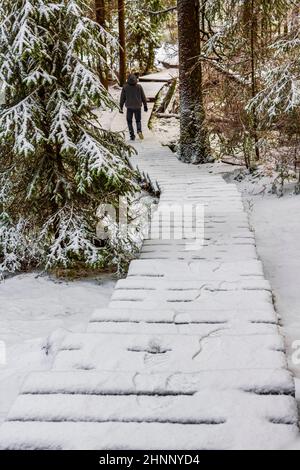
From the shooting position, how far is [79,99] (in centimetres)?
633

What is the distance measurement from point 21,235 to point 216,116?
6.37 meters

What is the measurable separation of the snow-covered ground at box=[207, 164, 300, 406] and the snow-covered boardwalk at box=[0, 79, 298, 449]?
66 cm

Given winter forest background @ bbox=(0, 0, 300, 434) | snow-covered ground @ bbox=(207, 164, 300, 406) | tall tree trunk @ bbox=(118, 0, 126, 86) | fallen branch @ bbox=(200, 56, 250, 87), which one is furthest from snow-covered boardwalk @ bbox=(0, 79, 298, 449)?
tall tree trunk @ bbox=(118, 0, 126, 86)

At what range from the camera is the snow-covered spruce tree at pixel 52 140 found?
620 cm

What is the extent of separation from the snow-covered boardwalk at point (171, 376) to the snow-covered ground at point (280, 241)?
2.15ft

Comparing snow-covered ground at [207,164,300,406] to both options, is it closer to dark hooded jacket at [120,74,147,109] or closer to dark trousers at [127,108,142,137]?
dark trousers at [127,108,142,137]

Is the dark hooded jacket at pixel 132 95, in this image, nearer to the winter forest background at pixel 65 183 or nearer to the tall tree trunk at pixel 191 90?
the tall tree trunk at pixel 191 90

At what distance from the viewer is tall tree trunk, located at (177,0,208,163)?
35.3ft

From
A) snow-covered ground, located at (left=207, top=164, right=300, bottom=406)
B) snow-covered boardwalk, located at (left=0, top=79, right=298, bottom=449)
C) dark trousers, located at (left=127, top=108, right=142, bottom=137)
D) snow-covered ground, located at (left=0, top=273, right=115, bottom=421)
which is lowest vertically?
snow-covered ground, located at (left=0, top=273, right=115, bottom=421)

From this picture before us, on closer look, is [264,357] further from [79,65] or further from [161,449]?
[79,65]

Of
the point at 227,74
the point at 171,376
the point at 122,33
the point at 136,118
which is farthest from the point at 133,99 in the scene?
the point at 171,376
